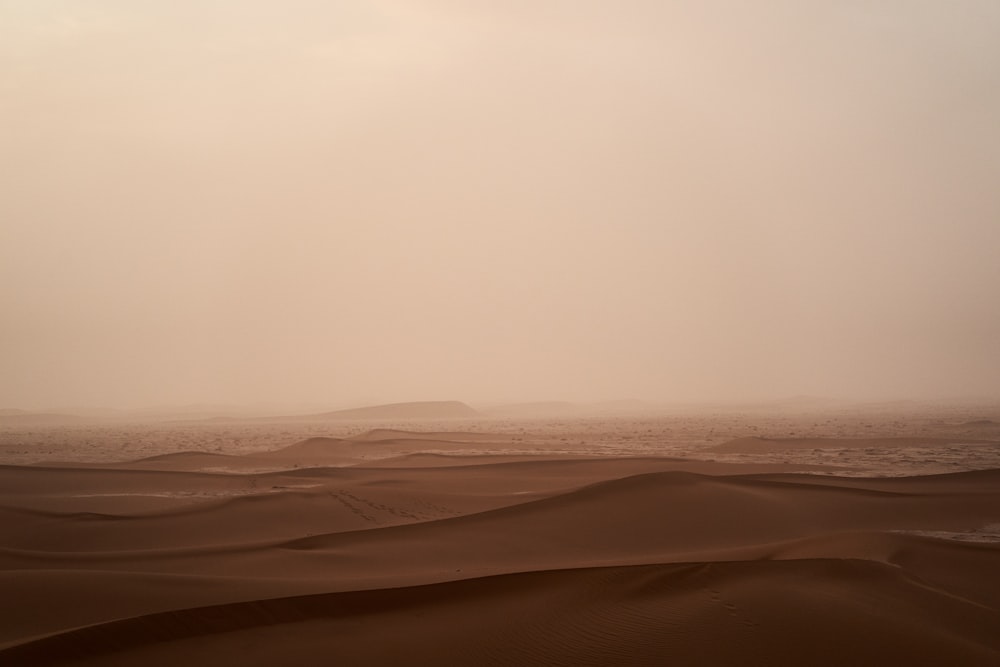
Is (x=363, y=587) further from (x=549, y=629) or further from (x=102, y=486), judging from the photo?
(x=102, y=486)

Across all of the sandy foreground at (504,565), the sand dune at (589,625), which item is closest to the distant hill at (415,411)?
the sandy foreground at (504,565)

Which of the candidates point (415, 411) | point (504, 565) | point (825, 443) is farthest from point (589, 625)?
point (415, 411)

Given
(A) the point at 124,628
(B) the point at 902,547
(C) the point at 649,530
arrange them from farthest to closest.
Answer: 1. (C) the point at 649,530
2. (B) the point at 902,547
3. (A) the point at 124,628

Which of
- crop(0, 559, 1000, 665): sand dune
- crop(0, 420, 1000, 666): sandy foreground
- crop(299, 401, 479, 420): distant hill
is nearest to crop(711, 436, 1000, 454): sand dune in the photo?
crop(0, 420, 1000, 666): sandy foreground

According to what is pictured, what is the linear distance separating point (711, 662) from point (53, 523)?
12.0 metres

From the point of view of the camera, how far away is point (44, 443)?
34125mm

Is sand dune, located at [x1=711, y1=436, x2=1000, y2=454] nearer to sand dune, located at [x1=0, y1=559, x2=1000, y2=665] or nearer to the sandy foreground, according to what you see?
the sandy foreground

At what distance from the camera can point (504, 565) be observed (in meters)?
9.41

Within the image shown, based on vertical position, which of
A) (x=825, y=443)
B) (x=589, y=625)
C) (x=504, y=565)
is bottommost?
(x=504, y=565)

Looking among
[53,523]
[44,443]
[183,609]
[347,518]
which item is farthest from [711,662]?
[44,443]

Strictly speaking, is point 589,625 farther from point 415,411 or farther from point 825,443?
point 415,411

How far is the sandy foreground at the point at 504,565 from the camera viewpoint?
6070mm

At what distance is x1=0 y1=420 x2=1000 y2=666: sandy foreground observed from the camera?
607cm

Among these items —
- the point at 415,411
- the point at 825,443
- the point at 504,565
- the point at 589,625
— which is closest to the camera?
the point at 589,625
